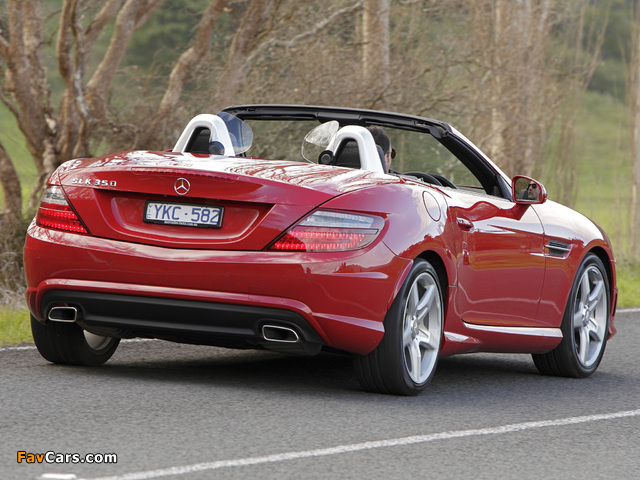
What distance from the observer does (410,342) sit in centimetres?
634

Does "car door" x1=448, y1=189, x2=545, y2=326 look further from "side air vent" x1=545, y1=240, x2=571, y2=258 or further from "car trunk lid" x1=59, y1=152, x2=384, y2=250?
"car trunk lid" x1=59, y1=152, x2=384, y2=250

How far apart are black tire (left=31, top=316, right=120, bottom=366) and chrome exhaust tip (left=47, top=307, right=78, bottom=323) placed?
33cm

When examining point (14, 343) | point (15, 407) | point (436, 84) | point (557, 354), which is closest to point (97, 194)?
point (15, 407)

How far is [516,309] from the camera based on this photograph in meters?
7.38

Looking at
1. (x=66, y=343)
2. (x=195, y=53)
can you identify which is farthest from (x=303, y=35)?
(x=66, y=343)

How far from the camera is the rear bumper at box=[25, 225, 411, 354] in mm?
5828

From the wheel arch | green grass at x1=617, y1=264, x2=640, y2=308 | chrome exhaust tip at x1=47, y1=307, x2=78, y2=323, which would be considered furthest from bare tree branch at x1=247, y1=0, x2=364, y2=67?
chrome exhaust tip at x1=47, y1=307, x2=78, y2=323

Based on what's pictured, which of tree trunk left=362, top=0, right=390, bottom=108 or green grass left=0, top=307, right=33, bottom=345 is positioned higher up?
tree trunk left=362, top=0, right=390, bottom=108

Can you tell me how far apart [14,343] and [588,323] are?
12.7 feet

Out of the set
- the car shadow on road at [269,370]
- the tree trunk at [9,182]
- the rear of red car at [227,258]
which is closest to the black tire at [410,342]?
the rear of red car at [227,258]

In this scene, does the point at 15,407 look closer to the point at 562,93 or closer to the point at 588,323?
the point at 588,323

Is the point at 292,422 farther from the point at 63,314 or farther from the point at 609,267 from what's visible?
the point at 609,267

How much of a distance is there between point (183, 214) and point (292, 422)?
1.21 m

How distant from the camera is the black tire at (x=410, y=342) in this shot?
6.10 m
